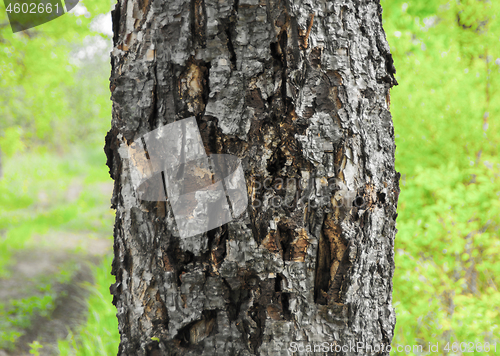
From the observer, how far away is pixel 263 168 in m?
0.74

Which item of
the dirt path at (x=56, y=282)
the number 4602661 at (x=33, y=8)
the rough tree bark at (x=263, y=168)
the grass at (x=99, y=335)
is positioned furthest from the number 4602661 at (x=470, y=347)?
the number 4602661 at (x=33, y=8)

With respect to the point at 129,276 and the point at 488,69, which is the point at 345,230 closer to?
the point at 129,276

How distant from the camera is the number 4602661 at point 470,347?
2.05 m

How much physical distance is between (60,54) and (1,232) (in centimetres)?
251

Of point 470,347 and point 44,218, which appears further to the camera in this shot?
point 44,218

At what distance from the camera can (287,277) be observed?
76cm

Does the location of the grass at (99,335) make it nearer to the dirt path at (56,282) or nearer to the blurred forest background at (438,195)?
the blurred forest background at (438,195)

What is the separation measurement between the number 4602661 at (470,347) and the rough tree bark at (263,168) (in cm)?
183

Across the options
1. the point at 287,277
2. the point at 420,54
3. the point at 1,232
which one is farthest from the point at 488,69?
the point at 1,232

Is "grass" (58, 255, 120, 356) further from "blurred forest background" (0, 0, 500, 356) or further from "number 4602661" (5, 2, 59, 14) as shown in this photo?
"number 4602661" (5, 2, 59, 14)

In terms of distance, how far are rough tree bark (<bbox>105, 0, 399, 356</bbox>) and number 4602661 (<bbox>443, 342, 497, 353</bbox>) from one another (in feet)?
6.01

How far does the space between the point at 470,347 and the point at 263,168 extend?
89.8 inches

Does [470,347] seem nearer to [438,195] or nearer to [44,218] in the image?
[438,195]

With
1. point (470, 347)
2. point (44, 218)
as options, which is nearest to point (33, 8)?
point (44, 218)
